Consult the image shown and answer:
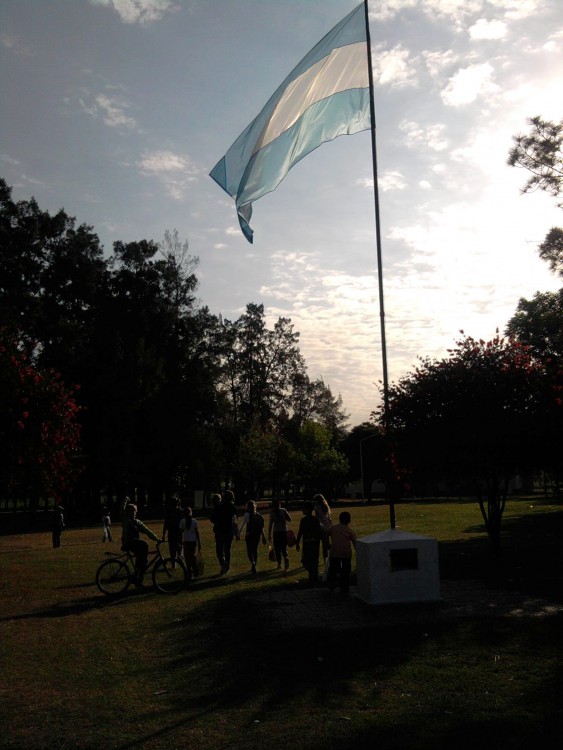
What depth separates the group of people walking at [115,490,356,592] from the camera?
13.7 metres

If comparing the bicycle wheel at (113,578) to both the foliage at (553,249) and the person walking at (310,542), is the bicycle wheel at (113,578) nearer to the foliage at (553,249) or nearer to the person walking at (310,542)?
the person walking at (310,542)

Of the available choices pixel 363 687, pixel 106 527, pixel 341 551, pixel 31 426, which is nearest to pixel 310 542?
pixel 341 551

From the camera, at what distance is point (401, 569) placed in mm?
12398

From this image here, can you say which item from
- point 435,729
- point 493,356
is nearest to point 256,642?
point 435,729

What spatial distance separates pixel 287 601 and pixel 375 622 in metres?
2.58

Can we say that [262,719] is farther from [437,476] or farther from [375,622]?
[437,476]

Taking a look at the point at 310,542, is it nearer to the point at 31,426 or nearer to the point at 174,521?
the point at 174,521

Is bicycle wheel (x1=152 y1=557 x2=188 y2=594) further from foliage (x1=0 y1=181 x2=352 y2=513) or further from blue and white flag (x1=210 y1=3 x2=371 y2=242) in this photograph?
foliage (x1=0 y1=181 x2=352 y2=513)

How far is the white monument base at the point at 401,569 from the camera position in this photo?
12.2 m

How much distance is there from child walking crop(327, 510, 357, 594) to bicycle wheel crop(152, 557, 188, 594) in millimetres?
3419

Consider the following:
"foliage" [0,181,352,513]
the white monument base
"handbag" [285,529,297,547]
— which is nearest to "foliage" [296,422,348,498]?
"foliage" [0,181,352,513]

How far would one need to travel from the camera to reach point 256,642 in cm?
995

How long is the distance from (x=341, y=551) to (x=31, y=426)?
45.6 feet

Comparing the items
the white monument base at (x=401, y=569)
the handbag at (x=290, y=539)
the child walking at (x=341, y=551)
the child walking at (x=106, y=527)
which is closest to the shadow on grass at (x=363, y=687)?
the white monument base at (x=401, y=569)
